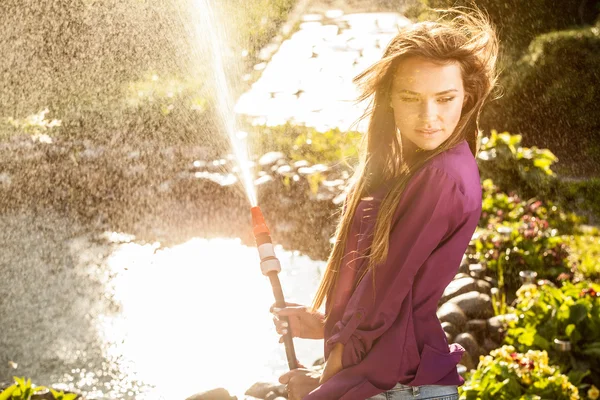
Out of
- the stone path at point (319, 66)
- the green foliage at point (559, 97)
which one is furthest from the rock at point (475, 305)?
the green foliage at point (559, 97)

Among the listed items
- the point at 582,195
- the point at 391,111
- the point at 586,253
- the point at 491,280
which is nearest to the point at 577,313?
the point at 491,280

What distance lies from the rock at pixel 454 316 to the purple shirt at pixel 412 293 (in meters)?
3.19

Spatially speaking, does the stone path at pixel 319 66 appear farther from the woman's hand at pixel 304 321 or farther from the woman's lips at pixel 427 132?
the woman's lips at pixel 427 132

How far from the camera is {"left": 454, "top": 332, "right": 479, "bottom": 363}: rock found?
4969 millimetres

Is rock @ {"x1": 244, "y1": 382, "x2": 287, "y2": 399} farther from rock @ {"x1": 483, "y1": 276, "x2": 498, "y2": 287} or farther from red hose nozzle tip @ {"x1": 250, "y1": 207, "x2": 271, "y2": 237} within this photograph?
red hose nozzle tip @ {"x1": 250, "y1": 207, "x2": 271, "y2": 237}

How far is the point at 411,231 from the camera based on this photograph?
2.02 meters

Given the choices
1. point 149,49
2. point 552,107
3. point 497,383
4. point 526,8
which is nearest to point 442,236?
point 497,383

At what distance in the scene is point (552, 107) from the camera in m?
9.57

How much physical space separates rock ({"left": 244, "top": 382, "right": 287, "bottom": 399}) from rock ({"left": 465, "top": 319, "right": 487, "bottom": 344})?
138 cm

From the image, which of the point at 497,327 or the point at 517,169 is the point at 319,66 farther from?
the point at 497,327

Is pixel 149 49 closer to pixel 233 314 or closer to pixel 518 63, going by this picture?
pixel 518 63

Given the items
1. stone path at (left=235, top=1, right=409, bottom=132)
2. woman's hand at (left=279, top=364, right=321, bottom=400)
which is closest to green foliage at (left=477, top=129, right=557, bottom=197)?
stone path at (left=235, top=1, right=409, bottom=132)

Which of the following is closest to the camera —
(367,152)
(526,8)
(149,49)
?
(367,152)

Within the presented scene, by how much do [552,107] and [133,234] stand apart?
5.46m
